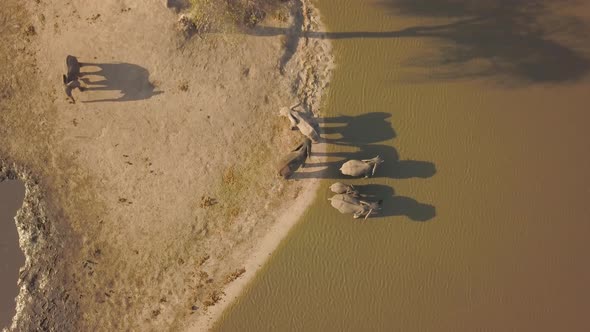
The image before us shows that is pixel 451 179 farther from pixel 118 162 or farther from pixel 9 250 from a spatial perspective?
pixel 9 250

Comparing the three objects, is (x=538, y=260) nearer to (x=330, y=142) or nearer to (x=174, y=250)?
(x=330, y=142)

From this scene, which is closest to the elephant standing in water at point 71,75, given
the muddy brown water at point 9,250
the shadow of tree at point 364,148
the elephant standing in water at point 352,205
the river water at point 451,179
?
the muddy brown water at point 9,250

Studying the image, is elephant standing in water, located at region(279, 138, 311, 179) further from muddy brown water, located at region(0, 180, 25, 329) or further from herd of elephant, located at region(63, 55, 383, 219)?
muddy brown water, located at region(0, 180, 25, 329)

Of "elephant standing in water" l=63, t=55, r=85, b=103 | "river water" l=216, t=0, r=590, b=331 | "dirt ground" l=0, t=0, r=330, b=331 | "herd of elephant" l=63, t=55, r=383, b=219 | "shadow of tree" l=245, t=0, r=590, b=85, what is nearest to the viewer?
"elephant standing in water" l=63, t=55, r=85, b=103

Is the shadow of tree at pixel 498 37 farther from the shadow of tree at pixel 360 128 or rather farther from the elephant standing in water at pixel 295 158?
the elephant standing in water at pixel 295 158

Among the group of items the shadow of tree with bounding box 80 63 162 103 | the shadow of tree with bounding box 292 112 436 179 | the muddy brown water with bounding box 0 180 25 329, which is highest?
the shadow of tree with bounding box 80 63 162 103

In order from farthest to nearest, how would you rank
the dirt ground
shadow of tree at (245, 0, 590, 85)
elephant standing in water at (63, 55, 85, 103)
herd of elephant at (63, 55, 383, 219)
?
1. shadow of tree at (245, 0, 590, 85)
2. the dirt ground
3. herd of elephant at (63, 55, 383, 219)
4. elephant standing in water at (63, 55, 85, 103)

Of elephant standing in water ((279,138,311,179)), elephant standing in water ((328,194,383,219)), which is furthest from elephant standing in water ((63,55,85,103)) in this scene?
elephant standing in water ((328,194,383,219))

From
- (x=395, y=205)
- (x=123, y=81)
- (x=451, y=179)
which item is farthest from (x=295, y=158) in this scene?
(x=123, y=81)
